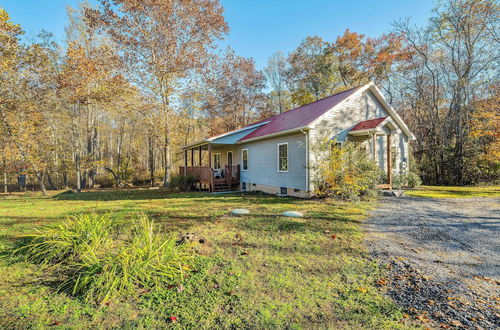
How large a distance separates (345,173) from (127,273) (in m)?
7.72

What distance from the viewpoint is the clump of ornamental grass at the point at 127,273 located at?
9.87 ft

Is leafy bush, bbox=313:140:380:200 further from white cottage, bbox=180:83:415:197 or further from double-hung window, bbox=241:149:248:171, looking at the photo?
double-hung window, bbox=241:149:248:171

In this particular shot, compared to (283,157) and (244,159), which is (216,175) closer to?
(244,159)

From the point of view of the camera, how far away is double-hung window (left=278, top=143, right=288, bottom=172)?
38.9 ft

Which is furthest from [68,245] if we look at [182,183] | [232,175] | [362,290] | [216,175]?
[232,175]

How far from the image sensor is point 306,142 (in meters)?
10.5

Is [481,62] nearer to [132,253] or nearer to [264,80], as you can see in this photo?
[264,80]

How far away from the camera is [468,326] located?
2.55m

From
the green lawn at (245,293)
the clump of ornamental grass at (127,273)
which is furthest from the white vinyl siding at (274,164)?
the clump of ornamental grass at (127,273)

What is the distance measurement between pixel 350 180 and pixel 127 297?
7.64m

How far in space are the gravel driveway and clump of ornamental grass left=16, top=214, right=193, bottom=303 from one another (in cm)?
284

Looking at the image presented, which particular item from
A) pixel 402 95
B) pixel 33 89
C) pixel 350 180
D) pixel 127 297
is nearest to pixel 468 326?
pixel 127 297

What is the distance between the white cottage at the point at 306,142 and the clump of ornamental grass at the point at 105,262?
7.51 meters

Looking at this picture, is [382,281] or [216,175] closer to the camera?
[382,281]
